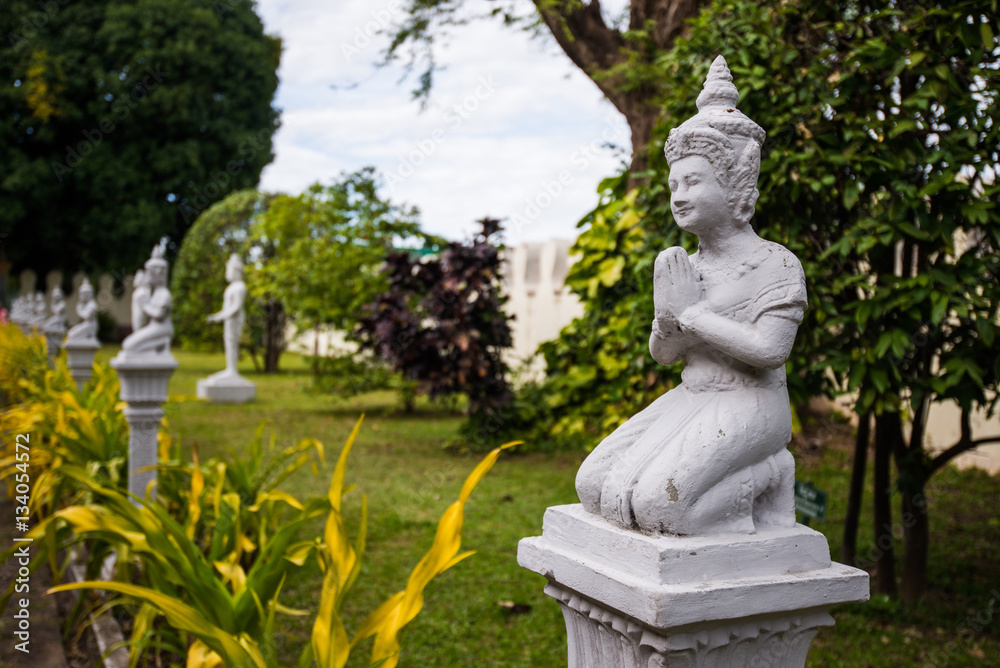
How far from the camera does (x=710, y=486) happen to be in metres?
1.75

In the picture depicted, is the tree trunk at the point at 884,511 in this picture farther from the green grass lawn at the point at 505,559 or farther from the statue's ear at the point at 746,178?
the statue's ear at the point at 746,178

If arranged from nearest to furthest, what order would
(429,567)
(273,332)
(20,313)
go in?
(429,567)
(20,313)
(273,332)

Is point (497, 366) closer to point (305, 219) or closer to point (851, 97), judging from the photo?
point (851, 97)

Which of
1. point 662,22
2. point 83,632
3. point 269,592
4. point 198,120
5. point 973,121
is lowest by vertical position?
point 83,632

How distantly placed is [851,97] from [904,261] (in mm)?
788

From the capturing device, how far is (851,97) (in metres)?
3.48

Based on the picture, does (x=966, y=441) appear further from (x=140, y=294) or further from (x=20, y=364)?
(x=20, y=364)

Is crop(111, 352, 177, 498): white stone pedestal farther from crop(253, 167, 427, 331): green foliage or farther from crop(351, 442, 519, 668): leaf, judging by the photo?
crop(253, 167, 427, 331): green foliage

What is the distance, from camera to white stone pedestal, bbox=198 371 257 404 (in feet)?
38.9

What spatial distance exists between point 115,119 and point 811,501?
20554 mm

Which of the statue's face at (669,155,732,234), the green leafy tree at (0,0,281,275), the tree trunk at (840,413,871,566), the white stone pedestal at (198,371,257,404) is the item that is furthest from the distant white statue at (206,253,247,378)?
the statue's face at (669,155,732,234)

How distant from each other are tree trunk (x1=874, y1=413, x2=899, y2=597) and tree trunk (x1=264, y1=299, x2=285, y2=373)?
1353cm

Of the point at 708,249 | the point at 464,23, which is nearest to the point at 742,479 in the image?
the point at 708,249

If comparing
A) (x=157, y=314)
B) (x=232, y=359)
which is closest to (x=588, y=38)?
(x=157, y=314)
